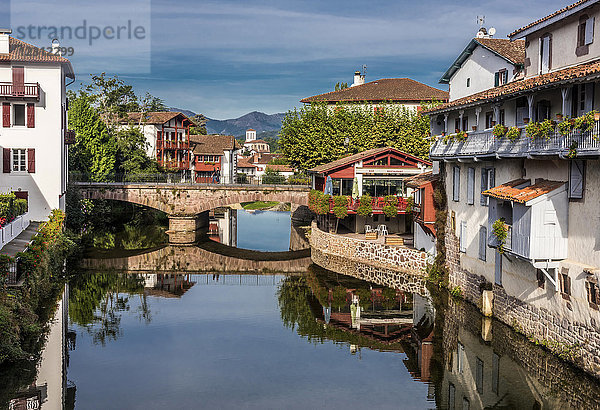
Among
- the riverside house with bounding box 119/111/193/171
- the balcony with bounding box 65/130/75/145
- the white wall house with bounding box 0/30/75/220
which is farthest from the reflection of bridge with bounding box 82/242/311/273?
the riverside house with bounding box 119/111/193/171

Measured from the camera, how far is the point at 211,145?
105 meters

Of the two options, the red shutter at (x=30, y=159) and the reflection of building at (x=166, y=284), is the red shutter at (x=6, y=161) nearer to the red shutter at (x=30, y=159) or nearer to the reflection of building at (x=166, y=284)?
the red shutter at (x=30, y=159)

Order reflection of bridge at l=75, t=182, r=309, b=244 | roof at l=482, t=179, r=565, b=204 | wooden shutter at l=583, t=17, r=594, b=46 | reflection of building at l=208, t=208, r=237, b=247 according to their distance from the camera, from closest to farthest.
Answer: roof at l=482, t=179, r=565, b=204 < wooden shutter at l=583, t=17, r=594, b=46 < reflection of building at l=208, t=208, r=237, b=247 < reflection of bridge at l=75, t=182, r=309, b=244

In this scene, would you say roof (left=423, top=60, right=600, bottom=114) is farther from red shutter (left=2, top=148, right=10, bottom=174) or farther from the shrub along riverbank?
red shutter (left=2, top=148, right=10, bottom=174)

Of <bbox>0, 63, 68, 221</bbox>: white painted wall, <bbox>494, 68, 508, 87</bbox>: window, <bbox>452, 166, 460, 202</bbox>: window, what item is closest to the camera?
<bbox>452, 166, 460, 202</bbox>: window

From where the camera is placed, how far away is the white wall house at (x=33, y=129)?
1689 inches

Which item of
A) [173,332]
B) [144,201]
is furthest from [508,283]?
[144,201]

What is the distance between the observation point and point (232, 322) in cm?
2969

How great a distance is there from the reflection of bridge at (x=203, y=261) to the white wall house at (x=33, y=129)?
5532 mm

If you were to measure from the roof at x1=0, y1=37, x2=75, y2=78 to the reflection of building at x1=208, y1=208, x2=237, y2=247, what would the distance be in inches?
818

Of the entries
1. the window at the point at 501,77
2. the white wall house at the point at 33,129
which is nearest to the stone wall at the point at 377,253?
the window at the point at 501,77

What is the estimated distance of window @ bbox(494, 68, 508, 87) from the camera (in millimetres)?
37000

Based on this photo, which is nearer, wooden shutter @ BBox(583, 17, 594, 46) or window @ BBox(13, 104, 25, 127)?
wooden shutter @ BBox(583, 17, 594, 46)

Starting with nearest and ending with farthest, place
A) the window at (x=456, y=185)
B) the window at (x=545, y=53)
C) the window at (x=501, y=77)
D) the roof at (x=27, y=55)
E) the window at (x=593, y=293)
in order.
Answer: the window at (x=593, y=293) < the window at (x=545, y=53) < the window at (x=456, y=185) < the window at (x=501, y=77) < the roof at (x=27, y=55)
